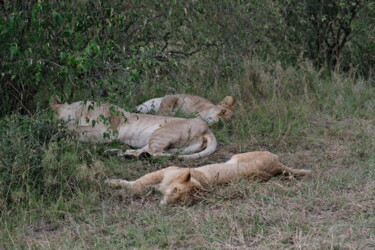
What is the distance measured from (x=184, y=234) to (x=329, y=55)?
6.31 metres

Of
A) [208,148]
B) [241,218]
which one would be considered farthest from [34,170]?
[208,148]

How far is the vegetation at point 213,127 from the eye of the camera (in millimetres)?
4062

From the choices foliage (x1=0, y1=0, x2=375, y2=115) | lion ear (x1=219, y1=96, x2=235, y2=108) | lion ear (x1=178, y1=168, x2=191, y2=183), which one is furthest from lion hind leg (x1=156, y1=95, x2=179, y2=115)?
lion ear (x1=178, y1=168, x2=191, y2=183)

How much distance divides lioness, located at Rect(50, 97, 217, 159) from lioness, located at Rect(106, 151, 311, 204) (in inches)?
35.1

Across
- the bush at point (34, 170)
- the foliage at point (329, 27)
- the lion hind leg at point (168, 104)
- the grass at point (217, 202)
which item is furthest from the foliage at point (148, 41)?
the grass at point (217, 202)

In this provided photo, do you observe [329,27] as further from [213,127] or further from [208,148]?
[208,148]

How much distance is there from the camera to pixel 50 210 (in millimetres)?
4418

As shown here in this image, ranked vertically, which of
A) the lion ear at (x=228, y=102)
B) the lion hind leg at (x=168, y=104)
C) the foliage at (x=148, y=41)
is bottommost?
the lion hind leg at (x=168, y=104)

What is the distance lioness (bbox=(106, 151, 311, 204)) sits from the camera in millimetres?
4609

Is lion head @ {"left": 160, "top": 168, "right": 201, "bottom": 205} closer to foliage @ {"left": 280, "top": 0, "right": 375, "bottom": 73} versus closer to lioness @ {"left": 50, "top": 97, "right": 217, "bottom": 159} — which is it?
lioness @ {"left": 50, "top": 97, "right": 217, "bottom": 159}

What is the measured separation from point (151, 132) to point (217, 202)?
208 centimetres

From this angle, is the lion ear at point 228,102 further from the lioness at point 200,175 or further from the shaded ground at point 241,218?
the lioness at point 200,175

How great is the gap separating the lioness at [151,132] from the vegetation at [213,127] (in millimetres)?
197

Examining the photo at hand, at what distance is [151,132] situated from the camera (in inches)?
256
